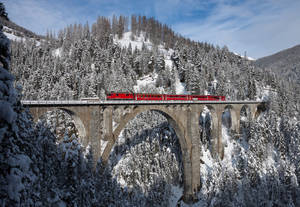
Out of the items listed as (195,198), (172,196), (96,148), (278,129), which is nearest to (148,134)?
(172,196)

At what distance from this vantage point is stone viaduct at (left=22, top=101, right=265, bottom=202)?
19.4m

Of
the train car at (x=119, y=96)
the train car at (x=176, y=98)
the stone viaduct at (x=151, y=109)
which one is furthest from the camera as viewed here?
the train car at (x=176, y=98)

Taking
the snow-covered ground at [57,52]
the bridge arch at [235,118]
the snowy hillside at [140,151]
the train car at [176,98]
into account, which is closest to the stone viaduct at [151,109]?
the bridge arch at [235,118]

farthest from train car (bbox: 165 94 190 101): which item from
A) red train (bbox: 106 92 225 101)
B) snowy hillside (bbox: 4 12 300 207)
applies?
snowy hillside (bbox: 4 12 300 207)

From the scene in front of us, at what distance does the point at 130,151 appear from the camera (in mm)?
38969

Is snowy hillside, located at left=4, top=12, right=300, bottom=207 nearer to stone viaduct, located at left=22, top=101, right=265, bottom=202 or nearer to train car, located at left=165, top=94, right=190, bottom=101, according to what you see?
stone viaduct, located at left=22, top=101, right=265, bottom=202

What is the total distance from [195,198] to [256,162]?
1571cm

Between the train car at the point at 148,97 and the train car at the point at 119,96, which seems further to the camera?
the train car at the point at 148,97

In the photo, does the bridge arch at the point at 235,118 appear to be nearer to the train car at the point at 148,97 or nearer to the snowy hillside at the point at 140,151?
the snowy hillside at the point at 140,151

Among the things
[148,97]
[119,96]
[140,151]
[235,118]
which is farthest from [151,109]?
[235,118]

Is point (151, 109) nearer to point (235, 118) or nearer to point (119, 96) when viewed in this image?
point (119, 96)

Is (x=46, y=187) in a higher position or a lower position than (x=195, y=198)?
higher

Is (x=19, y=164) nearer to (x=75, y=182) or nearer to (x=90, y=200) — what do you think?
(x=75, y=182)

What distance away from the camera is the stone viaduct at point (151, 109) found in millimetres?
19375
